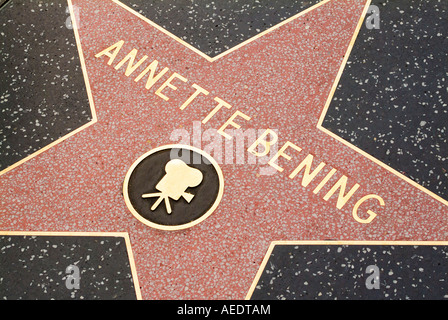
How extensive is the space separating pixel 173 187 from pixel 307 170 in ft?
1.89

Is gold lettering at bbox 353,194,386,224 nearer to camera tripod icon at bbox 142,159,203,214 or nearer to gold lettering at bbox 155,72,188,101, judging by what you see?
camera tripod icon at bbox 142,159,203,214

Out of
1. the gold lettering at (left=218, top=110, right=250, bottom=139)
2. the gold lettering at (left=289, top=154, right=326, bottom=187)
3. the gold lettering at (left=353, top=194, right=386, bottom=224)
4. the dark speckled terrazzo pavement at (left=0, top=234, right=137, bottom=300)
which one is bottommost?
the dark speckled terrazzo pavement at (left=0, top=234, right=137, bottom=300)

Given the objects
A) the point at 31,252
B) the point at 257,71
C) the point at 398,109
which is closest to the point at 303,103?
the point at 257,71

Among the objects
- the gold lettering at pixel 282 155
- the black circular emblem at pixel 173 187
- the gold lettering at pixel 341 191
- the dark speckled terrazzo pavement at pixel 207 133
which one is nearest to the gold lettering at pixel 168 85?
the dark speckled terrazzo pavement at pixel 207 133

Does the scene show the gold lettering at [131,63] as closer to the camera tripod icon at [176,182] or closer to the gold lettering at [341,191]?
the camera tripod icon at [176,182]

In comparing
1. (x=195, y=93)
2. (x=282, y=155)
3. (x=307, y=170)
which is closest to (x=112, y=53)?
(x=195, y=93)

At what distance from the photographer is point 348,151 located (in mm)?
2221

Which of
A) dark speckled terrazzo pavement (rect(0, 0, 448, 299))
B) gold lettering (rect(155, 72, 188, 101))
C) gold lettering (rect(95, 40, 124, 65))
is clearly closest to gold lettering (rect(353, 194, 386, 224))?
dark speckled terrazzo pavement (rect(0, 0, 448, 299))

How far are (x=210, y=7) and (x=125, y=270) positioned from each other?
137 centimetres

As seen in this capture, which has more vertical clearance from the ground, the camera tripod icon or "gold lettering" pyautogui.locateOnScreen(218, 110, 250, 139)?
"gold lettering" pyautogui.locateOnScreen(218, 110, 250, 139)

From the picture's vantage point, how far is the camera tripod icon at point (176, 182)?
212 centimetres

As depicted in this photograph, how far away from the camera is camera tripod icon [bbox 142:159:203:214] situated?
2123 millimetres

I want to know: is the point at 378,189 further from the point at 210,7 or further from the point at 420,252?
the point at 210,7

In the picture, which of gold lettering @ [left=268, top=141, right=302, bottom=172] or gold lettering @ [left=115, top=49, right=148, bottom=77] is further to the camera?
gold lettering @ [left=115, top=49, right=148, bottom=77]
